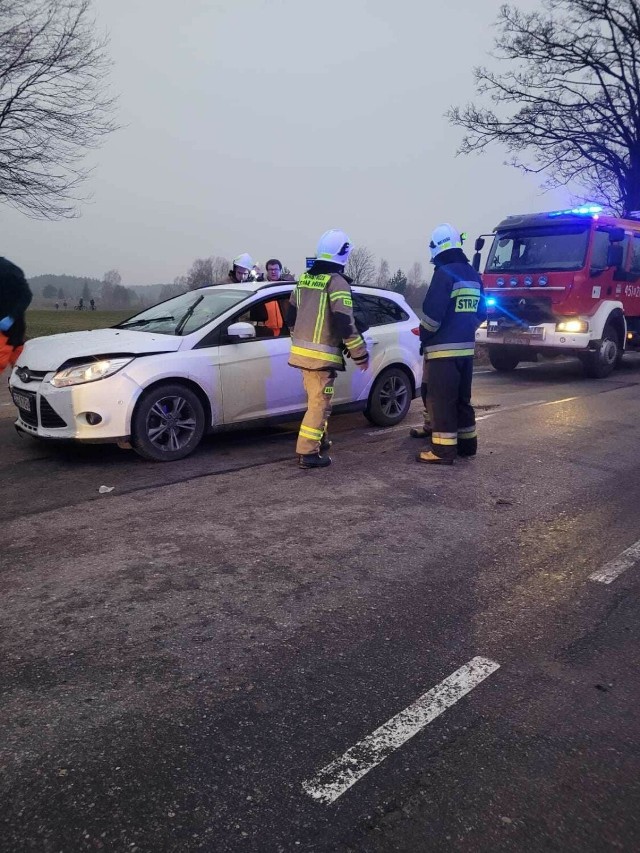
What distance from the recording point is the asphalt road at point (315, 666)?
2.04 metres

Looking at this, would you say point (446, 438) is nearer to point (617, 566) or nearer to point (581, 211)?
point (617, 566)

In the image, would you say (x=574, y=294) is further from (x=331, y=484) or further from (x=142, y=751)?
(x=142, y=751)

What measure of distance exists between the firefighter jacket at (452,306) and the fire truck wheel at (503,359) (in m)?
7.24

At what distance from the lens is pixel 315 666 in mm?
2809

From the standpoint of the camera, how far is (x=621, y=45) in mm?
19656

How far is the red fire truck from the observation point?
11586mm

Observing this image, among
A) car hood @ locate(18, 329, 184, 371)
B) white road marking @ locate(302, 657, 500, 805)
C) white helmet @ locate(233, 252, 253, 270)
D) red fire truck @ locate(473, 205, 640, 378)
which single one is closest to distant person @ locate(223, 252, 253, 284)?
white helmet @ locate(233, 252, 253, 270)

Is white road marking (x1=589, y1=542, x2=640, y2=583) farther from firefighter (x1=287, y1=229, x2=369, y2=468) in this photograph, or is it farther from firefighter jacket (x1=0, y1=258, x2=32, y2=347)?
firefighter jacket (x1=0, y1=258, x2=32, y2=347)

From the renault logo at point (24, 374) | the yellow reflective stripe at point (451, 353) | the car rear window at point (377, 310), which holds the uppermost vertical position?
the car rear window at point (377, 310)

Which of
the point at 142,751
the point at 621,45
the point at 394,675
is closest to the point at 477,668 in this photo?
the point at 394,675

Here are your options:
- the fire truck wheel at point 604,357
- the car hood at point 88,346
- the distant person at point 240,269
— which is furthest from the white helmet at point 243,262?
the fire truck wheel at point 604,357

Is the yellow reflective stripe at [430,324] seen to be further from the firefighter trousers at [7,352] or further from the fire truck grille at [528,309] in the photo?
the fire truck grille at [528,309]

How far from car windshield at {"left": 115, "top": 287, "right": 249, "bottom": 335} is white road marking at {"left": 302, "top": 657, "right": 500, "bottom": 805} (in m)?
4.22

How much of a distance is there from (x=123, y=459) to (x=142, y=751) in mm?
3917
